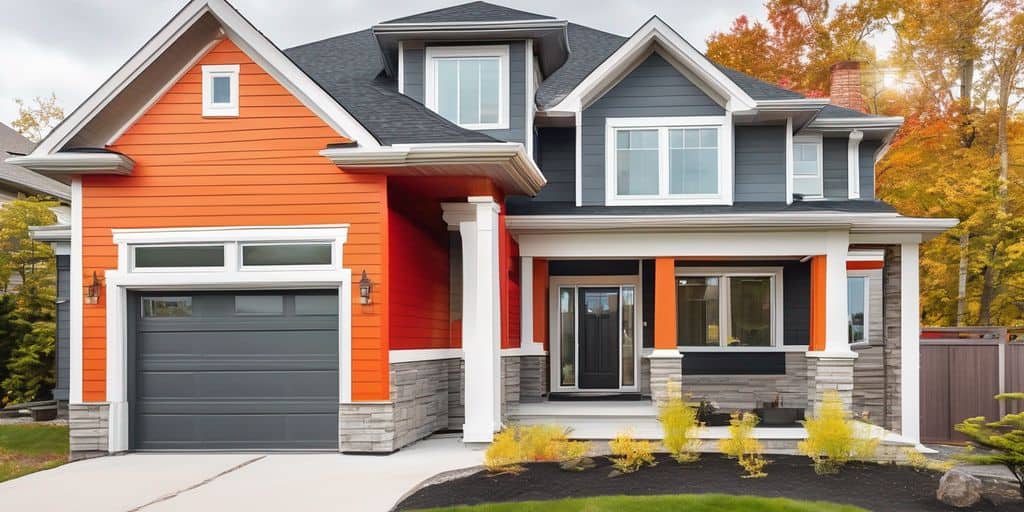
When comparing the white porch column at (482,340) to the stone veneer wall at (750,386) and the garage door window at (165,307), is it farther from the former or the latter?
the stone veneer wall at (750,386)

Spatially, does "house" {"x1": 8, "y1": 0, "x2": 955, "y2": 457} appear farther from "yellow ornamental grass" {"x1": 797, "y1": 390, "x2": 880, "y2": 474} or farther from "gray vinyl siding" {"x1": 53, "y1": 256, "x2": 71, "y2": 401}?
"gray vinyl siding" {"x1": 53, "y1": 256, "x2": 71, "y2": 401}

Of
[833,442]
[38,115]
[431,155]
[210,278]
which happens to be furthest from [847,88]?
[38,115]

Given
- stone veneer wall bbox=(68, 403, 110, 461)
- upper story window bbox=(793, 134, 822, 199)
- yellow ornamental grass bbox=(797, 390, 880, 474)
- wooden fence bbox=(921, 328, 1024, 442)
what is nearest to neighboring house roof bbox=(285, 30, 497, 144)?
stone veneer wall bbox=(68, 403, 110, 461)

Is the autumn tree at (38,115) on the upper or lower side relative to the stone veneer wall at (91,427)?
upper

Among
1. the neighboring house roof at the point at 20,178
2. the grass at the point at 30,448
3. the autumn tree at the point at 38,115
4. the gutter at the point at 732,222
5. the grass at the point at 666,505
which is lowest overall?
the grass at the point at 30,448

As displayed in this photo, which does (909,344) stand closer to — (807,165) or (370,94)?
(807,165)

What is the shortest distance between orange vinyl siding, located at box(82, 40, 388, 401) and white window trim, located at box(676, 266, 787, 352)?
22.2 ft

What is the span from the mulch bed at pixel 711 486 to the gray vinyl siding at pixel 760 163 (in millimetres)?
5431

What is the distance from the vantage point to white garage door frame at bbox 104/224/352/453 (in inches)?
386

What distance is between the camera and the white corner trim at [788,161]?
13.6 meters

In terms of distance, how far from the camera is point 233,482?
833 centimetres

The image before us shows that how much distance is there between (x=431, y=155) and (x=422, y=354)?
2888mm

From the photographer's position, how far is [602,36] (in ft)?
55.3

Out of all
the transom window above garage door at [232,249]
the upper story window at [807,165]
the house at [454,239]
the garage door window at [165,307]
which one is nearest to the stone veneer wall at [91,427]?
the house at [454,239]
